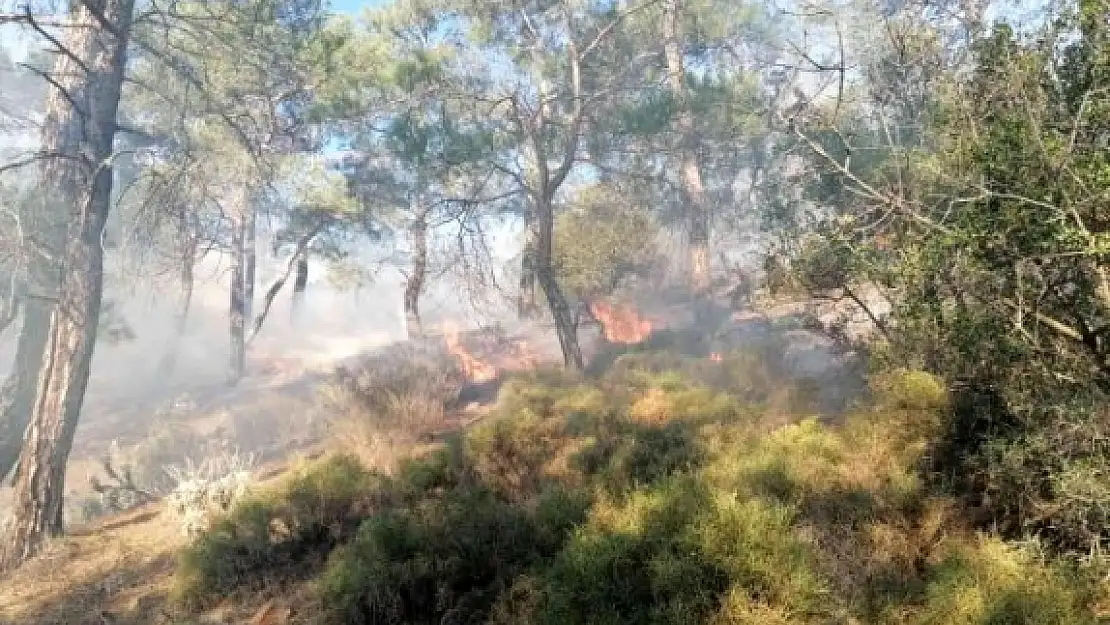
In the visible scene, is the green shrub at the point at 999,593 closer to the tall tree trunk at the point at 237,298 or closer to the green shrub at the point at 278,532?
the green shrub at the point at 278,532

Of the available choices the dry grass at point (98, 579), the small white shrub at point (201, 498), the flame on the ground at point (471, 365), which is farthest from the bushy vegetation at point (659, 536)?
the flame on the ground at point (471, 365)

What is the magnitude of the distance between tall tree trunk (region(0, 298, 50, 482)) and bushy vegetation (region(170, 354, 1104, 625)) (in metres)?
5.12

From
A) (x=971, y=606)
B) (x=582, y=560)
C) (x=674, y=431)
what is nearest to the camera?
(x=971, y=606)

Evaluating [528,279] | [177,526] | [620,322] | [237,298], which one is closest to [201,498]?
[177,526]

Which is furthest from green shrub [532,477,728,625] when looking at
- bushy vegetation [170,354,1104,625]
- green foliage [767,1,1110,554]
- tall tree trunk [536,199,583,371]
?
tall tree trunk [536,199,583,371]

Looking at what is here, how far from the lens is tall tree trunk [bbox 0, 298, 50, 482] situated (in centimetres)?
954

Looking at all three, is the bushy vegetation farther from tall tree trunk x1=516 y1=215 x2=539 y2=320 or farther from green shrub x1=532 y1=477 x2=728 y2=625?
tall tree trunk x1=516 y1=215 x2=539 y2=320

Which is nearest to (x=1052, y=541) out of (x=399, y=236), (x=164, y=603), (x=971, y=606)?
(x=971, y=606)

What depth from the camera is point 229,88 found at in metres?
13.7

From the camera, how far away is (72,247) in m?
8.46

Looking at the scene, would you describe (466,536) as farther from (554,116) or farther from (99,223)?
(554,116)

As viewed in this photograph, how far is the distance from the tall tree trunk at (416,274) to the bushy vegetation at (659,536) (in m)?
10.3

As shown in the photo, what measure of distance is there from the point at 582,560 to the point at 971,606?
75.9 inches

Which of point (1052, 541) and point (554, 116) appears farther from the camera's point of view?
point (554, 116)
